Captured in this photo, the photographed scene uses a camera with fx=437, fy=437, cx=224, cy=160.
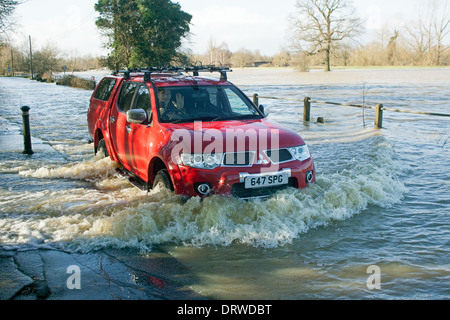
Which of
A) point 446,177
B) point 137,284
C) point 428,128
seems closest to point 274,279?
point 137,284

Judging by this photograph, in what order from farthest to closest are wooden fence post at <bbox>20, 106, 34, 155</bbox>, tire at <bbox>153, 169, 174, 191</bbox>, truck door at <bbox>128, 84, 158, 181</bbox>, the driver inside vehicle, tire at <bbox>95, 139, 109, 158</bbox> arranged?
1. wooden fence post at <bbox>20, 106, 34, 155</bbox>
2. tire at <bbox>95, 139, 109, 158</bbox>
3. the driver inside vehicle
4. truck door at <bbox>128, 84, 158, 181</bbox>
5. tire at <bbox>153, 169, 174, 191</bbox>

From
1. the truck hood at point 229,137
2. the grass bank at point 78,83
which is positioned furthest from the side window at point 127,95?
the grass bank at point 78,83

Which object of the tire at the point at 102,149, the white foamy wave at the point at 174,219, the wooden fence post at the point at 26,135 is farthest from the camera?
the wooden fence post at the point at 26,135

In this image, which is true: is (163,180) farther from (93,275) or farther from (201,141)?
(93,275)

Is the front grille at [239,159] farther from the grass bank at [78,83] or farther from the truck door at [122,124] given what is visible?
the grass bank at [78,83]

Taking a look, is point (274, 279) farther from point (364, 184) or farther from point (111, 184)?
point (111, 184)

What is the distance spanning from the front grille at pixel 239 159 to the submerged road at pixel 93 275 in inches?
50.4

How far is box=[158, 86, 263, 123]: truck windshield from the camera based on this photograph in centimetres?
614

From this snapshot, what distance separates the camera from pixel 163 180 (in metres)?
5.54

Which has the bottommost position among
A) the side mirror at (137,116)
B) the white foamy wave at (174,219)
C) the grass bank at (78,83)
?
the white foamy wave at (174,219)

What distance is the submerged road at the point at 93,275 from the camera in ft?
12.4

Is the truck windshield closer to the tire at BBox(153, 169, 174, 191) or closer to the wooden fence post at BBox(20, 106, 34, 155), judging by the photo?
the tire at BBox(153, 169, 174, 191)

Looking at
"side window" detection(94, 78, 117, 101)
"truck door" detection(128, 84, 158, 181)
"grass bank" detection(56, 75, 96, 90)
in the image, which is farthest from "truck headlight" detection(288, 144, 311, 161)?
"grass bank" detection(56, 75, 96, 90)

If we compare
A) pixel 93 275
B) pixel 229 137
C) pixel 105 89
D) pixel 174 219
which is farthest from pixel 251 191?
pixel 105 89
